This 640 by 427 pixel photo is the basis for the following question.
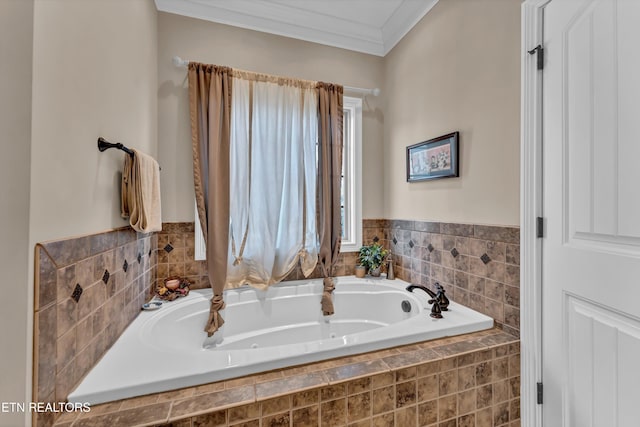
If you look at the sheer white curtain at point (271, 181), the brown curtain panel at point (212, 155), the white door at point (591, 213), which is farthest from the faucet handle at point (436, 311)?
the brown curtain panel at point (212, 155)

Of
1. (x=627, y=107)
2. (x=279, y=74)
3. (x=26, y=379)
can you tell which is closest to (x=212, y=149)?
(x=279, y=74)

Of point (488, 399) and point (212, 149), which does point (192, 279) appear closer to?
point (212, 149)

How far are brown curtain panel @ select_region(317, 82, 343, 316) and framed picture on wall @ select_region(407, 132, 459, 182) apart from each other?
61 cm

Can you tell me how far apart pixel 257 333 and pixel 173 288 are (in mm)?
712

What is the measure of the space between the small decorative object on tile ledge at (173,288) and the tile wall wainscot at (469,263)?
1789 mm

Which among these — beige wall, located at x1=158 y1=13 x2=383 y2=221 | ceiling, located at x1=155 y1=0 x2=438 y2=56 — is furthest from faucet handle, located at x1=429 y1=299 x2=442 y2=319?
ceiling, located at x1=155 y1=0 x2=438 y2=56

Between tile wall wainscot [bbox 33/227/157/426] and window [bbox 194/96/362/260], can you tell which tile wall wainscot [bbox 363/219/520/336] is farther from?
tile wall wainscot [bbox 33/227/157/426]

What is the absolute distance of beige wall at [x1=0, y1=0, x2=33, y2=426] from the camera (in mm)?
683

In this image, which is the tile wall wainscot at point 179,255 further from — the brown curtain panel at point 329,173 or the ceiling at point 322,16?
the ceiling at point 322,16

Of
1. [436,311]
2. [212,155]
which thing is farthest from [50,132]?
[436,311]

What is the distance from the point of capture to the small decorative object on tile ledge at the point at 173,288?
72.7 inches

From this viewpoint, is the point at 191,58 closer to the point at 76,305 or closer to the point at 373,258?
the point at 76,305

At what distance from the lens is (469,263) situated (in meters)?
1.67

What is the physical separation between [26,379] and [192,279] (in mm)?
1349
